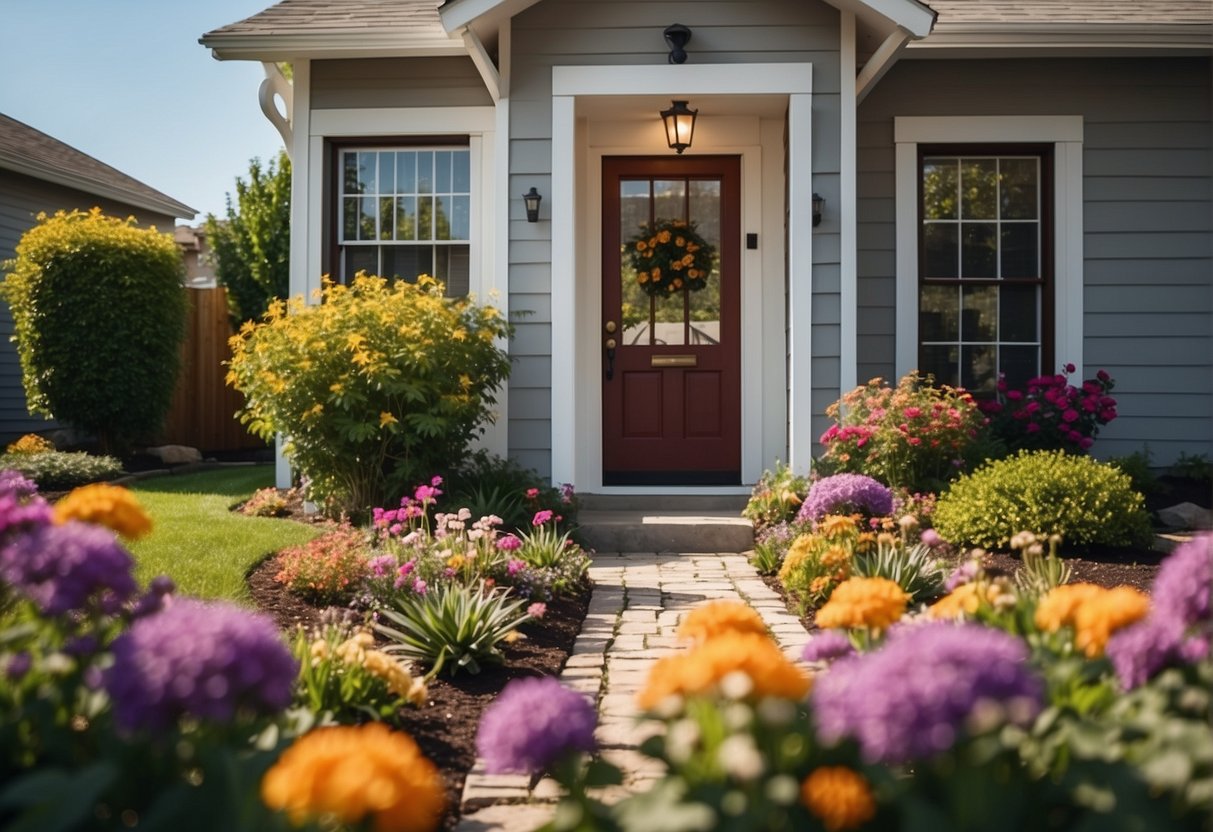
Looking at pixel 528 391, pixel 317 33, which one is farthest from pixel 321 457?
pixel 317 33

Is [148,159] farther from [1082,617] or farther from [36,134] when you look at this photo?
[1082,617]

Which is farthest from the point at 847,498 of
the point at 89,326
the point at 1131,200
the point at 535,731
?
the point at 89,326

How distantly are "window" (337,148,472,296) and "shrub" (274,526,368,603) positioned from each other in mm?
3425

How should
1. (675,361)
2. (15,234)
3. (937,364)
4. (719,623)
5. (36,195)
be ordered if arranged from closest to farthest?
(719,623), (937,364), (675,361), (15,234), (36,195)

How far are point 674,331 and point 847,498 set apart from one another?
9.60 feet

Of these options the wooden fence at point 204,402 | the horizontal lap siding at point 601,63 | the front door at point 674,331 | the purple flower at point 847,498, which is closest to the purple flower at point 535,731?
the purple flower at point 847,498

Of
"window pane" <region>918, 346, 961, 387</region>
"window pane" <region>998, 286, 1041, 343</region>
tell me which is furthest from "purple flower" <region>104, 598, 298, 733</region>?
"window pane" <region>998, 286, 1041, 343</region>

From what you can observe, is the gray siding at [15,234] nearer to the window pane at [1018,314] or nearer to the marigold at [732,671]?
the window pane at [1018,314]

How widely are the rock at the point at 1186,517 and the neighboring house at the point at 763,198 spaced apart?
1062 mm

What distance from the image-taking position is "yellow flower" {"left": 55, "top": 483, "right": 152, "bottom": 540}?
2076 millimetres

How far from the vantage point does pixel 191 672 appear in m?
1.47

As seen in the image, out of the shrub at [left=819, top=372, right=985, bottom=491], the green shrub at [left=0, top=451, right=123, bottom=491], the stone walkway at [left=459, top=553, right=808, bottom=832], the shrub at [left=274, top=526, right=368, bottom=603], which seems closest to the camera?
the stone walkway at [left=459, top=553, right=808, bottom=832]

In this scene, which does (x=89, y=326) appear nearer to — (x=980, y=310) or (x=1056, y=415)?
(x=980, y=310)

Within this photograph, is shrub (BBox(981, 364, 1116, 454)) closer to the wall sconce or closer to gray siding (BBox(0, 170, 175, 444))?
the wall sconce
